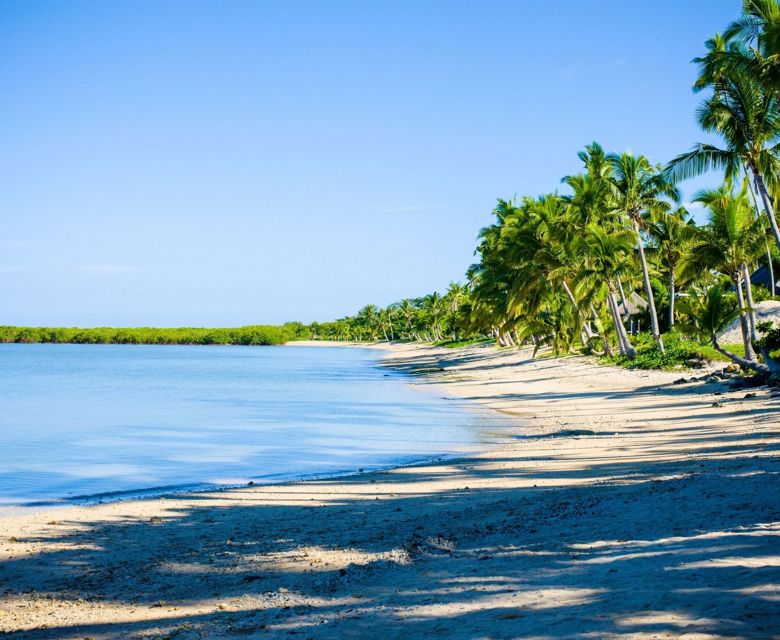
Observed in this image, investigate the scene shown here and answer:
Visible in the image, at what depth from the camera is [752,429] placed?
12.4 meters

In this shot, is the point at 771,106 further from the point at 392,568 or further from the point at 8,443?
the point at 8,443

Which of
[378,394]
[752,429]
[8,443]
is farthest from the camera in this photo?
[378,394]

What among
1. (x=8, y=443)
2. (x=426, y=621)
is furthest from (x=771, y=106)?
(x=8, y=443)

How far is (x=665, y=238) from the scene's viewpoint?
3862 cm

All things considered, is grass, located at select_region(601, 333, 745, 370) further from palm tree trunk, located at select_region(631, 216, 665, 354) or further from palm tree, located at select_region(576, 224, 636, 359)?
palm tree, located at select_region(576, 224, 636, 359)

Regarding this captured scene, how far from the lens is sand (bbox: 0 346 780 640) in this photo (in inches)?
180

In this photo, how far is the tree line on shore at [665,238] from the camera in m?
20.0

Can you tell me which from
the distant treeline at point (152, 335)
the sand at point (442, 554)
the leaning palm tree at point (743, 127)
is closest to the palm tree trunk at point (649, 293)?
the leaning palm tree at point (743, 127)

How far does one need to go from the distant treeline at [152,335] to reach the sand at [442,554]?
584 feet

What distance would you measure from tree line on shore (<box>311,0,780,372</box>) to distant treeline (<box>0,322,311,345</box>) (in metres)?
135

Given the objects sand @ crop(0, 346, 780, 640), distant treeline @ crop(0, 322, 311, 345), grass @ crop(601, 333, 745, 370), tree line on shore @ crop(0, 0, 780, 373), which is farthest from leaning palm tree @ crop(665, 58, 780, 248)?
distant treeline @ crop(0, 322, 311, 345)

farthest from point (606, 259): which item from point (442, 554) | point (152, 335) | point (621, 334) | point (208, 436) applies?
point (152, 335)

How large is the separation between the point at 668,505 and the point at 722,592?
270 cm

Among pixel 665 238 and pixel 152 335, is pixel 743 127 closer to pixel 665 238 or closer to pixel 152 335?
pixel 665 238
